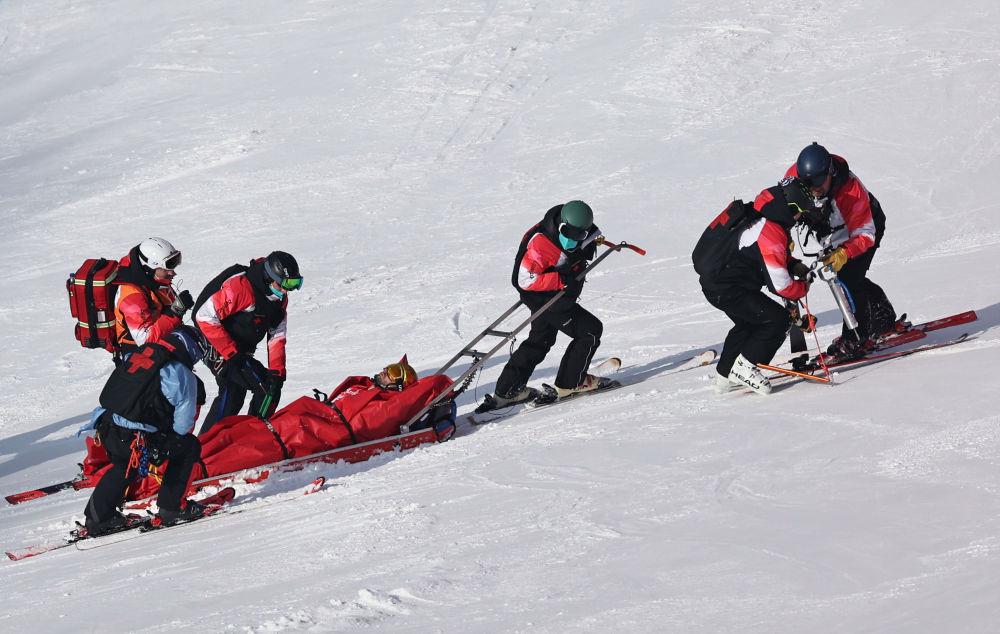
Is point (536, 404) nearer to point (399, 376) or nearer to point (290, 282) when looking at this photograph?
point (399, 376)

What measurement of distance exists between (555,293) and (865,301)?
229 centimetres

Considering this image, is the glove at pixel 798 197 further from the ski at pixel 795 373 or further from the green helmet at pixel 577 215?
the green helmet at pixel 577 215

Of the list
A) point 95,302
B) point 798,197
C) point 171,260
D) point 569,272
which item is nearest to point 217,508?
point 171,260

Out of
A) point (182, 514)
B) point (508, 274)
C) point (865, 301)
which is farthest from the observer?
point (508, 274)

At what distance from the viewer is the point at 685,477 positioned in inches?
243

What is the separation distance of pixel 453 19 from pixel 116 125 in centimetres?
630

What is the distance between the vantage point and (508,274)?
1295 cm

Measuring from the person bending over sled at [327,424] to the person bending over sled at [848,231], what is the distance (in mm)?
2917

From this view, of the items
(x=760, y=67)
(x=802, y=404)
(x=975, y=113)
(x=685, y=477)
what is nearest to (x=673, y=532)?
(x=685, y=477)

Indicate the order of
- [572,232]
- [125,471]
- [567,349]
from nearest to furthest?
[125,471] < [572,232] < [567,349]

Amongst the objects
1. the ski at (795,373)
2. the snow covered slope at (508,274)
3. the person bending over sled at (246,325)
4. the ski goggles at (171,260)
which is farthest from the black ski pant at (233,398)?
the ski at (795,373)

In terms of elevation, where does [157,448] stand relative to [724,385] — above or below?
above

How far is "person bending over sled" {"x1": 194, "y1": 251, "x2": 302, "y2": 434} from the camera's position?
8328mm

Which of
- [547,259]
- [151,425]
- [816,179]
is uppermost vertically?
[816,179]
